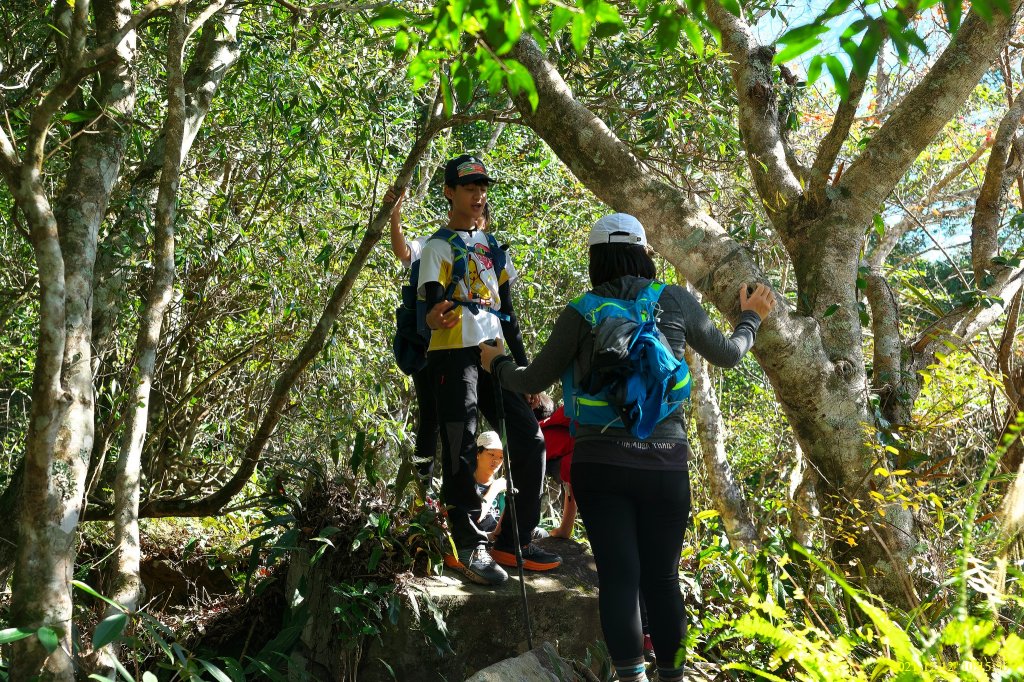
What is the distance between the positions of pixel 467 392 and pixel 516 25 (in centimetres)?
202

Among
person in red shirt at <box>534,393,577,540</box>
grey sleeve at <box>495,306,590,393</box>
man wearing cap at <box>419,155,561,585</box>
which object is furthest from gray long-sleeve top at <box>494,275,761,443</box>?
person in red shirt at <box>534,393,577,540</box>

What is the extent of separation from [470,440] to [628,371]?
50.1 inches

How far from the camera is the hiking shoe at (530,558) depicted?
4637 mm

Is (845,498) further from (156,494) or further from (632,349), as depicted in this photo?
(156,494)

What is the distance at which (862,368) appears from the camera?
4266 millimetres

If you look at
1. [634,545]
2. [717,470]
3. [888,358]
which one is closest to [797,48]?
[634,545]

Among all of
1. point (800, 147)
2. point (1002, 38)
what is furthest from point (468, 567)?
point (800, 147)

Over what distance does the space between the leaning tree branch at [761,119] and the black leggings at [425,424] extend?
6.36ft

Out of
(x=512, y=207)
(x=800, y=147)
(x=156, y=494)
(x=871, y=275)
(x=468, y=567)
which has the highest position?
(x=800, y=147)

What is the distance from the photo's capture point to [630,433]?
10.8 ft

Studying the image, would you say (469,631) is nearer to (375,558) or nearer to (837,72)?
(375,558)

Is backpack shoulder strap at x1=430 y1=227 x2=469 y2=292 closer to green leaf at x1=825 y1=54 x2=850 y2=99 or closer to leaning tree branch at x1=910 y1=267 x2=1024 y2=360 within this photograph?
green leaf at x1=825 y1=54 x2=850 y2=99

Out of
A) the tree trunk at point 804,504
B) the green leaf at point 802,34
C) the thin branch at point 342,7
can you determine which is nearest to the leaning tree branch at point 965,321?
the tree trunk at point 804,504

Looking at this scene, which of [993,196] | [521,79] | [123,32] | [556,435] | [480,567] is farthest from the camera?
[993,196]
